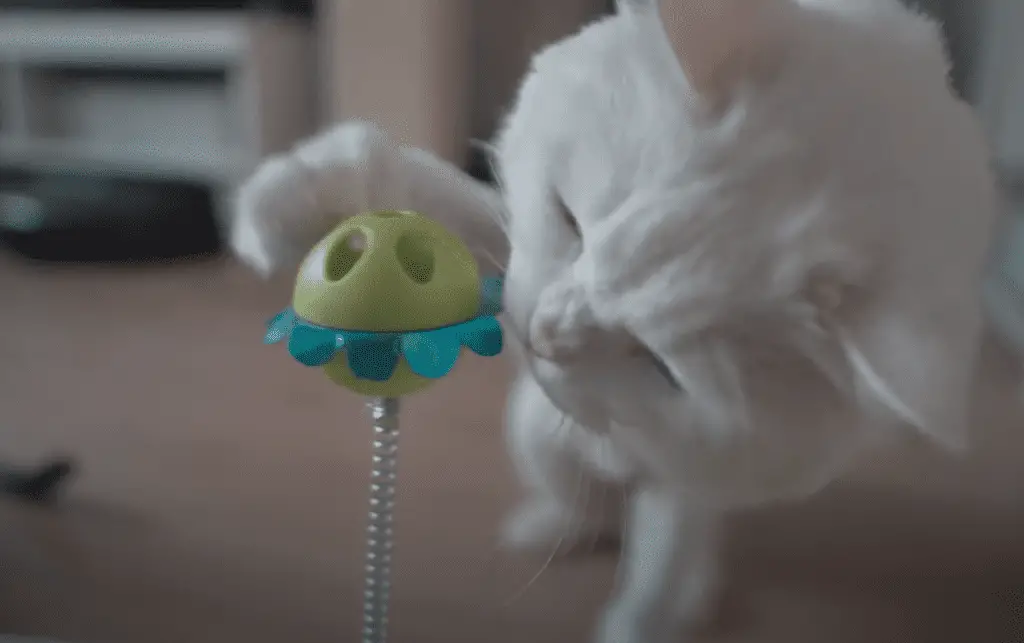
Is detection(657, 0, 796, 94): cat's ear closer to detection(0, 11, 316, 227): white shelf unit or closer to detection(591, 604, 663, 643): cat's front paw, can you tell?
detection(591, 604, 663, 643): cat's front paw

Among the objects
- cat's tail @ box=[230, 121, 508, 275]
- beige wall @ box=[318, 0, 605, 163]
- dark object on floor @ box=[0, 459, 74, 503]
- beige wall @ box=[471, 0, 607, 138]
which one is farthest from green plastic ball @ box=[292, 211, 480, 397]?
beige wall @ box=[471, 0, 607, 138]

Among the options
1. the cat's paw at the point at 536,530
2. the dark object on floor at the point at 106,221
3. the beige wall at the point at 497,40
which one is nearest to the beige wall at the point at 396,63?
the beige wall at the point at 497,40

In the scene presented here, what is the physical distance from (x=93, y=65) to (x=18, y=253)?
1.76ft

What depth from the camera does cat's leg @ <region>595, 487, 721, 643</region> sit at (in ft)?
1.93

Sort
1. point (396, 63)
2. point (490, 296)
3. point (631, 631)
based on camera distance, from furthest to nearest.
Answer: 1. point (396, 63)
2. point (631, 631)
3. point (490, 296)

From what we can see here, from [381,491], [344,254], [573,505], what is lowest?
[573,505]

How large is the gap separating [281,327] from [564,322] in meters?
0.14

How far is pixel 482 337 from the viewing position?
400 mm

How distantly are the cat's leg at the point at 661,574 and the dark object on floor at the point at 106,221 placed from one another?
1.15 meters

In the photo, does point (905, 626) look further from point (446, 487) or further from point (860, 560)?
point (446, 487)

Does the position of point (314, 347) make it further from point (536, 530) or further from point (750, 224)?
point (536, 530)

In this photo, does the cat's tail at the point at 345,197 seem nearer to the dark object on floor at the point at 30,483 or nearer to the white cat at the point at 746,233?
the white cat at the point at 746,233

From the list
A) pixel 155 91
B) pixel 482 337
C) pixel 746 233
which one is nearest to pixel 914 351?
pixel 746 233

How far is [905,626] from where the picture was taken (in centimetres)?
63
